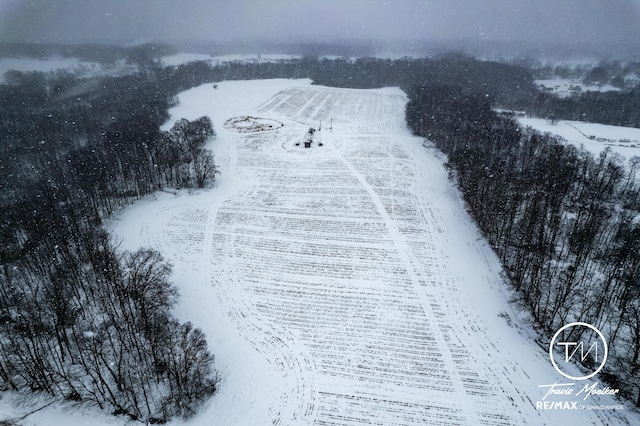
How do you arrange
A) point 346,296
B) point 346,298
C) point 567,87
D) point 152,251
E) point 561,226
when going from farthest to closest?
point 567,87 → point 561,226 → point 152,251 → point 346,296 → point 346,298

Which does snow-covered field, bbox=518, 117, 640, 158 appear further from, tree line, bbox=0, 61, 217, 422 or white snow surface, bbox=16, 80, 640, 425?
tree line, bbox=0, 61, 217, 422

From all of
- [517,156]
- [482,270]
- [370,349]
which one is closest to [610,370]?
[482,270]

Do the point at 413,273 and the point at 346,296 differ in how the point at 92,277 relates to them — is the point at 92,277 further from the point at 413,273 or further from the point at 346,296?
the point at 413,273

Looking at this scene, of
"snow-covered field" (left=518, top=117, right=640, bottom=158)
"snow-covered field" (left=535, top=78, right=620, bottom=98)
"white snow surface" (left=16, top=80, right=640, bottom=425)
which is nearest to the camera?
"white snow surface" (left=16, top=80, right=640, bottom=425)

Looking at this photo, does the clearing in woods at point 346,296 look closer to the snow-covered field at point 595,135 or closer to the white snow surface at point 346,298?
the white snow surface at point 346,298

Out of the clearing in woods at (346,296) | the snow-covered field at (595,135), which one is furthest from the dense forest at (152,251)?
the snow-covered field at (595,135)

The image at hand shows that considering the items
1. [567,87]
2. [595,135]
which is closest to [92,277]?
[595,135]

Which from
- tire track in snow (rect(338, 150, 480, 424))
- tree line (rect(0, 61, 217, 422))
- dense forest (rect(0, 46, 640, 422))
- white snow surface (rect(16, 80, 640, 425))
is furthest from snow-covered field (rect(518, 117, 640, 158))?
tree line (rect(0, 61, 217, 422))
